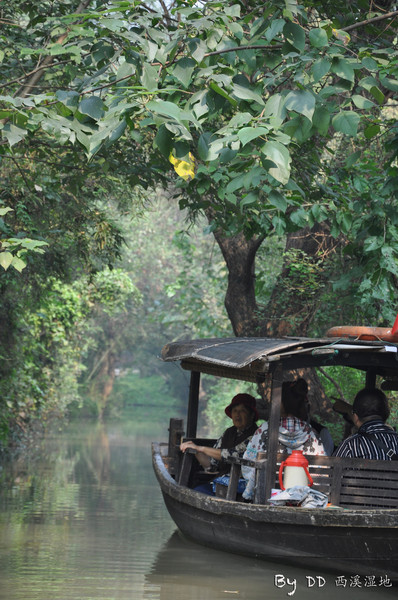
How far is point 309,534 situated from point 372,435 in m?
0.89

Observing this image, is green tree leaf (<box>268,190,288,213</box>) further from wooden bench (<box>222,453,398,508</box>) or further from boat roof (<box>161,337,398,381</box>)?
wooden bench (<box>222,453,398,508</box>)

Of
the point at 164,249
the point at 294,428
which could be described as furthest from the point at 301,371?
the point at 164,249

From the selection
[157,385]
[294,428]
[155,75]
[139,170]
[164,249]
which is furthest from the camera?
[157,385]

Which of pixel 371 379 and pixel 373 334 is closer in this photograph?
pixel 373 334

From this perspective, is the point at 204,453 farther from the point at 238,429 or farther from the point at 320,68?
the point at 320,68

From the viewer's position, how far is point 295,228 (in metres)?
8.53

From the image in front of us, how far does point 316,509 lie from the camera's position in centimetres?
644

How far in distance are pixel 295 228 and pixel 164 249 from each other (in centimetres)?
2796

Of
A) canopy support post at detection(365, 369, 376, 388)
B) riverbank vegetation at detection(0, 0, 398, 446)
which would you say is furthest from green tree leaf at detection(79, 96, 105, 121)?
canopy support post at detection(365, 369, 376, 388)

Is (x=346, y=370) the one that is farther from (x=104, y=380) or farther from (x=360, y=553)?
(x=104, y=380)

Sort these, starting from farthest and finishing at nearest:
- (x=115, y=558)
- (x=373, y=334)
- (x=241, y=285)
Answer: (x=241, y=285)
(x=115, y=558)
(x=373, y=334)

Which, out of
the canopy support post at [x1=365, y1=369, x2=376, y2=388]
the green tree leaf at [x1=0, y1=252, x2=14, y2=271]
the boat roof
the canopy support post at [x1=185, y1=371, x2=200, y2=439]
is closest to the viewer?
the green tree leaf at [x1=0, y1=252, x2=14, y2=271]

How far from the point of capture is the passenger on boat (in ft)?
22.6

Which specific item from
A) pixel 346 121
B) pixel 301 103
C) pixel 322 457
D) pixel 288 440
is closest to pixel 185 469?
pixel 288 440
